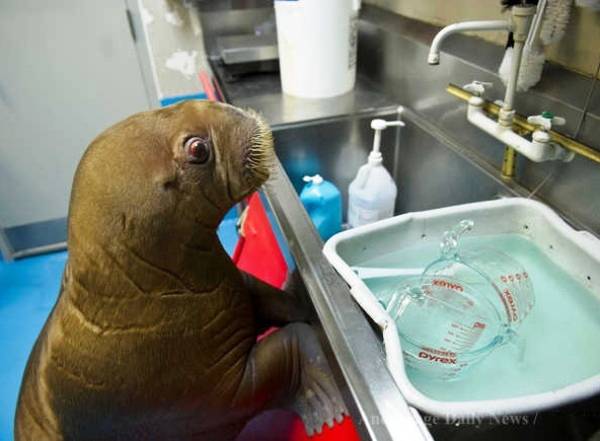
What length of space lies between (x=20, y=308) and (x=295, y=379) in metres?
1.62

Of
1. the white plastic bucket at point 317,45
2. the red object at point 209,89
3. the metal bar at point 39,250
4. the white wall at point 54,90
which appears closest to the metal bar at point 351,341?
the white plastic bucket at point 317,45

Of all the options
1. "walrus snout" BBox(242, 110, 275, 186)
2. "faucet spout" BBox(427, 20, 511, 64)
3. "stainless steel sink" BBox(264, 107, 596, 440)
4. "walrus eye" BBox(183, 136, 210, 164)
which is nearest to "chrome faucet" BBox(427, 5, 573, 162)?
"faucet spout" BBox(427, 20, 511, 64)

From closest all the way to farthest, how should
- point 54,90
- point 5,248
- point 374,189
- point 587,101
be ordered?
point 587,101 < point 374,189 < point 54,90 < point 5,248

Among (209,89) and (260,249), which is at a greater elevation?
(209,89)

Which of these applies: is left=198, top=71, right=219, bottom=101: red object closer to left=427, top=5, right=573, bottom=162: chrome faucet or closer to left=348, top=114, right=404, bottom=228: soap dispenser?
left=348, top=114, right=404, bottom=228: soap dispenser

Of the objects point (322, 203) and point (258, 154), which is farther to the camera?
point (322, 203)

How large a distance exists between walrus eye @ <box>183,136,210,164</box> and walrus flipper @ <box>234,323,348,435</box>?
1.11 feet

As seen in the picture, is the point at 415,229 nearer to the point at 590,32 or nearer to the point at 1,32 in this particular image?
the point at 590,32

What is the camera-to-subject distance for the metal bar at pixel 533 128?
2.35 feet

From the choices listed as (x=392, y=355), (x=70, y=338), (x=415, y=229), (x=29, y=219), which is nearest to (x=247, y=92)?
(x=415, y=229)

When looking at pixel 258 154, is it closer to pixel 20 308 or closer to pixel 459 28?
pixel 459 28

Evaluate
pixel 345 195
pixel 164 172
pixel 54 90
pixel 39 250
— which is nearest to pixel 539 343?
pixel 164 172

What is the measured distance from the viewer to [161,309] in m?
0.63

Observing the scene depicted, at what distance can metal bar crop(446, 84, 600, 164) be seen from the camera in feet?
2.35
